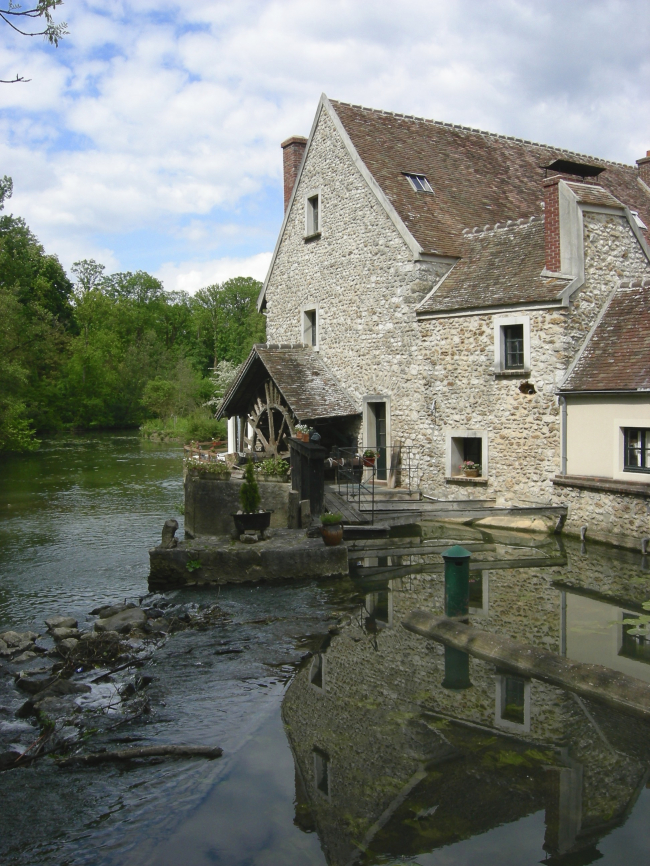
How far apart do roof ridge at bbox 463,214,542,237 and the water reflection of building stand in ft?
35.6

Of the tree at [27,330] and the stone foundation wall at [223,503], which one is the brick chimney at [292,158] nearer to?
the stone foundation wall at [223,503]

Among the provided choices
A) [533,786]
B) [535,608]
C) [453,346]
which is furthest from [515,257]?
[533,786]

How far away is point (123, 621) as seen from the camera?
1010cm

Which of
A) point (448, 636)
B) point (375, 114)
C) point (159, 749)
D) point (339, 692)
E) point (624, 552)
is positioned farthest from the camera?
point (375, 114)

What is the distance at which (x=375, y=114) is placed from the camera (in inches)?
824

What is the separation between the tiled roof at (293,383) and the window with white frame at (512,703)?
11.0 metres

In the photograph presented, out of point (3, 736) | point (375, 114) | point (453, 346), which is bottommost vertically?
point (3, 736)

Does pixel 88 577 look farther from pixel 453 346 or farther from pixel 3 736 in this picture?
pixel 453 346

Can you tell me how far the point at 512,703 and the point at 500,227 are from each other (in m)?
13.1

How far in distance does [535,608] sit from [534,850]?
580 centimetres

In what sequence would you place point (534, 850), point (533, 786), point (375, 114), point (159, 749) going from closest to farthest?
point (534, 850) < point (533, 786) < point (159, 749) < point (375, 114)

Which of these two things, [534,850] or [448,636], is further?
[448,636]

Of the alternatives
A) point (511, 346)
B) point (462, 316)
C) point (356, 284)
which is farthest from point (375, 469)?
point (356, 284)

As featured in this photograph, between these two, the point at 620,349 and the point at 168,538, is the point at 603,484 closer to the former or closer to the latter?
the point at 620,349
